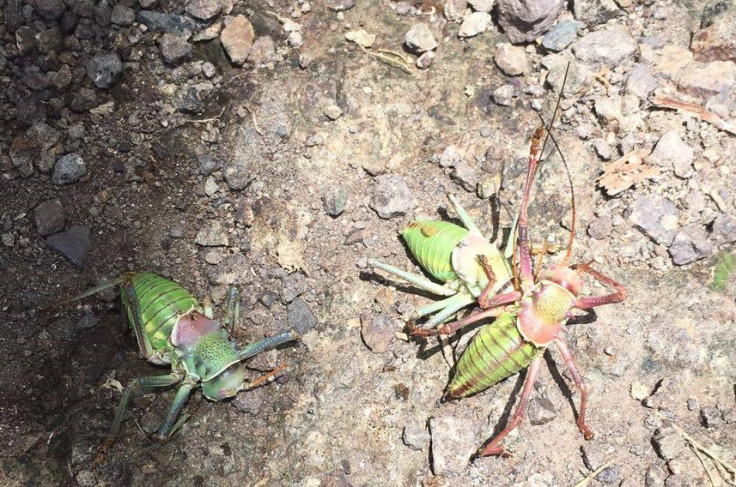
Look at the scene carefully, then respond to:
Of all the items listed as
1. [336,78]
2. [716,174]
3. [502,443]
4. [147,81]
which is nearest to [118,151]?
[147,81]

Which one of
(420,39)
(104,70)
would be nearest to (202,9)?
(104,70)

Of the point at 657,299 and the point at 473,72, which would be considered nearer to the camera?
the point at 657,299

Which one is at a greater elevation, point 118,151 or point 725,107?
point 725,107

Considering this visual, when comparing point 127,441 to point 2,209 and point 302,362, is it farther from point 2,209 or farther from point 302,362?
point 2,209

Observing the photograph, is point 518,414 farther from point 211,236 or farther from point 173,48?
point 173,48

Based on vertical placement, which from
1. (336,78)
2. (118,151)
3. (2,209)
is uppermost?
(336,78)

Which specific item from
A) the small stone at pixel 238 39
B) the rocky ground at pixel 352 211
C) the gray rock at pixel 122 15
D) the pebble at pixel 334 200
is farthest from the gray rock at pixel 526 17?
the gray rock at pixel 122 15
